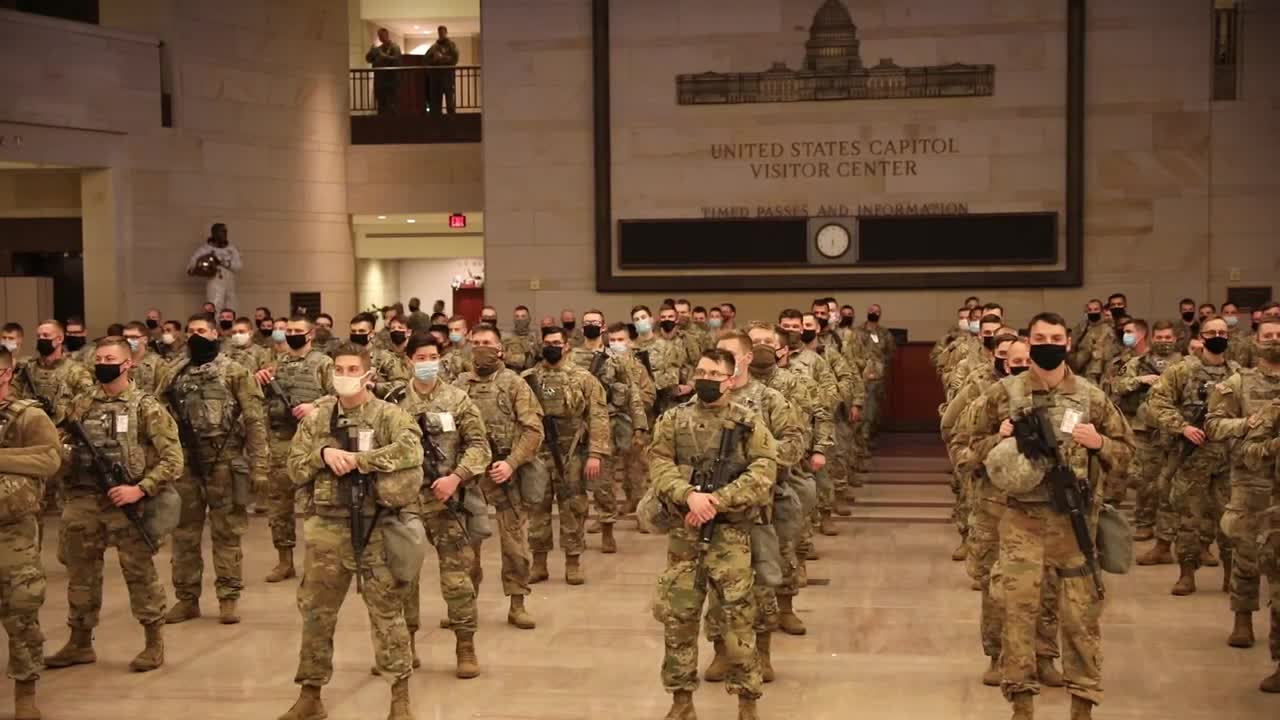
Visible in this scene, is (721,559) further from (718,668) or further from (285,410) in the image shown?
(285,410)

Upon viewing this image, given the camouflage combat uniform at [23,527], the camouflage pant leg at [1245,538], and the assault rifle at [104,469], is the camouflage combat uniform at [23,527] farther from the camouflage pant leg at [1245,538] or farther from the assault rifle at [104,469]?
the camouflage pant leg at [1245,538]

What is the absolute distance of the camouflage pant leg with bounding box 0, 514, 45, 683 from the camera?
25.3 feet

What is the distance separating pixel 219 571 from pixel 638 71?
13.6 meters

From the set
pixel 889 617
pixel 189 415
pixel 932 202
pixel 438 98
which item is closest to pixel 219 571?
pixel 189 415

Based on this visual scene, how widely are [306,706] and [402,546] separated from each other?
1.16m

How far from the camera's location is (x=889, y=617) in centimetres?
1052

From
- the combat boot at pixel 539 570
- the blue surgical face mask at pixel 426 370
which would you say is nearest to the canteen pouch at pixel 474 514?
the blue surgical face mask at pixel 426 370

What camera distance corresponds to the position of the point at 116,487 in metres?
8.60

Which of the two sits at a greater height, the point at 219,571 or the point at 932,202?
the point at 932,202

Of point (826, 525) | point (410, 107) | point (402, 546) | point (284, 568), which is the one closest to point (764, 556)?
point (402, 546)

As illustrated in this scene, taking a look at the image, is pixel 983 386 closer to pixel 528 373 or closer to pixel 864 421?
pixel 528 373

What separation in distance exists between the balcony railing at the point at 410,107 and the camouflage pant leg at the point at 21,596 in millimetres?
19170

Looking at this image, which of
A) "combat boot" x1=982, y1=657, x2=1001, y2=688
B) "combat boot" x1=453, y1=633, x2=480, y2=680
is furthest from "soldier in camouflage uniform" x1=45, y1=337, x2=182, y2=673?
"combat boot" x1=982, y1=657, x2=1001, y2=688

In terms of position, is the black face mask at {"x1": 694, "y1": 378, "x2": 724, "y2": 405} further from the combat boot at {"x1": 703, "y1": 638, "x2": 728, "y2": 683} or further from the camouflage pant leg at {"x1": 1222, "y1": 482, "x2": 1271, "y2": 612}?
the camouflage pant leg at {"x1": 1222, "y1": 482, "x2": 1271, "y2": 612}
